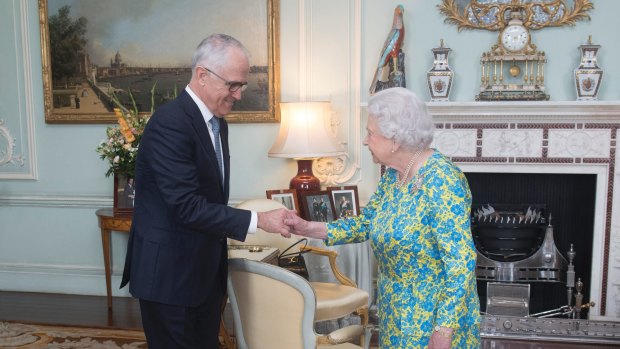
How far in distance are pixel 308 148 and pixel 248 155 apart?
30.8 inches

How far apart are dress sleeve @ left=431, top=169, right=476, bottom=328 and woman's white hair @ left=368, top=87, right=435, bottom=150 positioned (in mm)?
185

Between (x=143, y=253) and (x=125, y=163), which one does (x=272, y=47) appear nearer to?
(x=125, y=163)

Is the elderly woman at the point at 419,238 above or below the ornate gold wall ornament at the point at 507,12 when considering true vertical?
below

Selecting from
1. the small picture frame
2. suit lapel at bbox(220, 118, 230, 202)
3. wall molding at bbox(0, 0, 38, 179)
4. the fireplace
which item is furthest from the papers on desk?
wall molding at bbox(0, 0, 38, 179)

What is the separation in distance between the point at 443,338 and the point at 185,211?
913 mm

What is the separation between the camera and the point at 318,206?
3967mm

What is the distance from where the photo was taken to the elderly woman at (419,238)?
5.70 feet

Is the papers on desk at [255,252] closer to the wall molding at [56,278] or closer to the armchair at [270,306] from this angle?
the armchair at [270,306]

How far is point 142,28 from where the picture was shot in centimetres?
449

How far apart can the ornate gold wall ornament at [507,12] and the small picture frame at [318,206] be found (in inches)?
60.9

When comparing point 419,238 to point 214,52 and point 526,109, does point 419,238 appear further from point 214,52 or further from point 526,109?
point 526,109

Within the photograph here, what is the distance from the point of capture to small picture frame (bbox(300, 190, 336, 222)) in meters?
3.94

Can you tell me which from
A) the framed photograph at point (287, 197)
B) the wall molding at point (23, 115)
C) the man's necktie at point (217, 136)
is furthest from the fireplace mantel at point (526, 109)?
the wall molding at point (23, 115)

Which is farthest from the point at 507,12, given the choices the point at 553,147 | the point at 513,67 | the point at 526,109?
the point at 553,147
